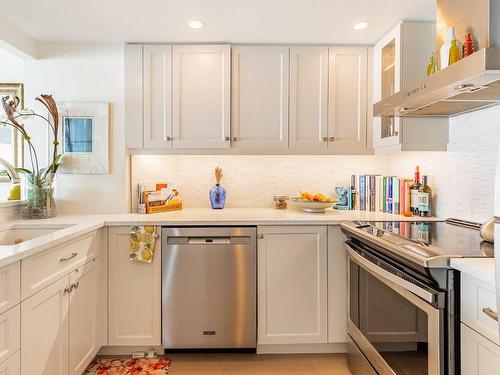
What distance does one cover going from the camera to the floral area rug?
2092 mm

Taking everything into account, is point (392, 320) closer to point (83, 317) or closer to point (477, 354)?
point (477, 354)

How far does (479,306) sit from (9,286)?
1703 millimetres

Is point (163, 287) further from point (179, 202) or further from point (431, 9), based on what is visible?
point (431, 9)

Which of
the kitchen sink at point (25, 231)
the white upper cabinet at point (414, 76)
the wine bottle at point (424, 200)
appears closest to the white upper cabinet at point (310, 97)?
the white upper cabinet at point (414, 76)

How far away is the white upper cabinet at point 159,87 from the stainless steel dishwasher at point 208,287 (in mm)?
820

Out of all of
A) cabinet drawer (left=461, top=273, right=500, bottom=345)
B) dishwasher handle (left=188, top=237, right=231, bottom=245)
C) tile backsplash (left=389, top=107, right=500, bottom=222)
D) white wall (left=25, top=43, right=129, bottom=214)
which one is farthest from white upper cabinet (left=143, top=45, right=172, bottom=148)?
cabinet drawer (left=461, top=273, right=500, bottom=345)

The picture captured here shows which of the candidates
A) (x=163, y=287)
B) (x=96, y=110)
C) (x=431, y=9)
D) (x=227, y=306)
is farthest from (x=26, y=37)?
(x=431, y=9)

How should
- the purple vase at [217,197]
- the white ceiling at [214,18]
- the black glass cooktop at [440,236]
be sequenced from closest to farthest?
the black glass cooktop at [440,236], the white ceiling at [214,18], the purple vase at [217,197]

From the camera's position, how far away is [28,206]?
2.32m

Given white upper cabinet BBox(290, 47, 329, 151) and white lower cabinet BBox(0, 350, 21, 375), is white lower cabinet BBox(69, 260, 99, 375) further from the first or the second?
white upper cabinet BBox(290, 47, 329, 151)

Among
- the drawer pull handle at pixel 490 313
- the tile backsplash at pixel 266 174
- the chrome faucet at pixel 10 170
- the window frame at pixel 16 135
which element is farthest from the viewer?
the tile backsplash at pixel 266 174

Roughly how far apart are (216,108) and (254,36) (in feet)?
1.93

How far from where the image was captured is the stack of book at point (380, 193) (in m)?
2.50

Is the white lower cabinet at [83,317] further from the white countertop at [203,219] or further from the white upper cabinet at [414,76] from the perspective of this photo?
the white upper cabinet at [414,76]
